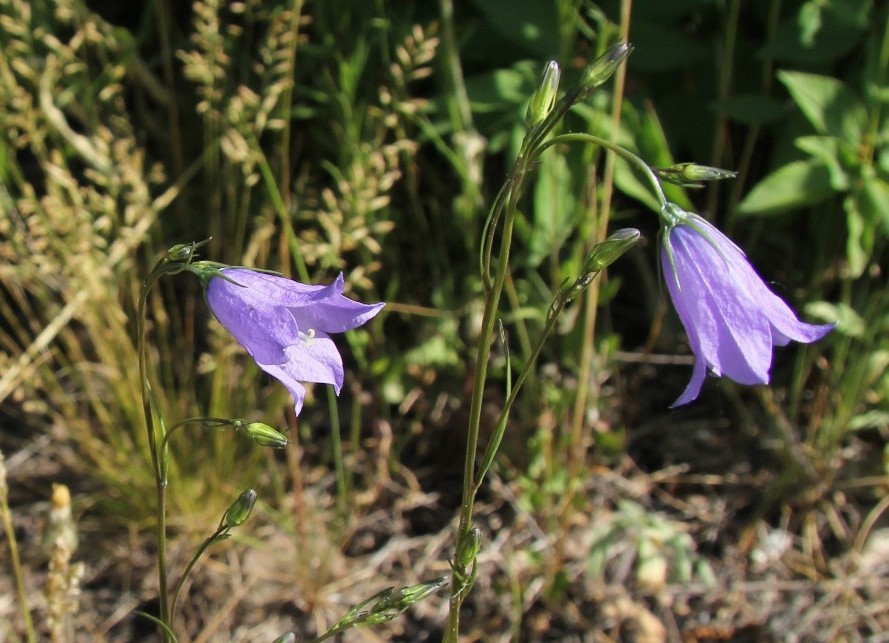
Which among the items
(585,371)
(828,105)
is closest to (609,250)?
(585,371)

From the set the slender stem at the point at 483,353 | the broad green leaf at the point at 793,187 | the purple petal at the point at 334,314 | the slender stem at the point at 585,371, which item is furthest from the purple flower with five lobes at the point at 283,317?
the broad green leaf at the point at 793,187

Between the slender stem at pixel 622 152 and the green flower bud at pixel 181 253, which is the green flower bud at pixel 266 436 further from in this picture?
the slender stem at pixel 622 152

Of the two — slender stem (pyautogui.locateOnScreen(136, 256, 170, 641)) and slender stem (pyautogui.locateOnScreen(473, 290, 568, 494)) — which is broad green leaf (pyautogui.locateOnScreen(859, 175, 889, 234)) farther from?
slender stem (pyautogui.locateOnScreen(136, 256, 170, 641))

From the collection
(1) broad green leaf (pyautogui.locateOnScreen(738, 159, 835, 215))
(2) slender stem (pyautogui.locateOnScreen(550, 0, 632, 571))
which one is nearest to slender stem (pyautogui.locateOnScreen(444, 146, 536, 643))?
Answer: (2) slender stem (pyautogui.locateOnScreen(550, 0, 632, 571))

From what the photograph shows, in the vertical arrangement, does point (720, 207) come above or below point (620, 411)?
above

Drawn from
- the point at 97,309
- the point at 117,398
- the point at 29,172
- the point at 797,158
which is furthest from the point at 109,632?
the point at 797,158

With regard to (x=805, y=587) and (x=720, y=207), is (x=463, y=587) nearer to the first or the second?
(x=805, y=587)
